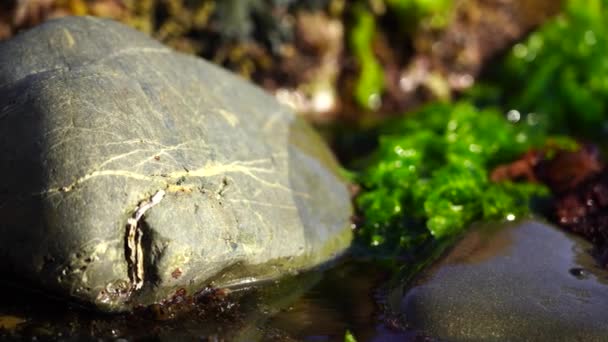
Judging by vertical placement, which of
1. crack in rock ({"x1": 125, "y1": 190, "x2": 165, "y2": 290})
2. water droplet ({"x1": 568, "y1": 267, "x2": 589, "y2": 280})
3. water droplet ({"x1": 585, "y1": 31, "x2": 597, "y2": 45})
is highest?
water droplet ({"x1": 585, "y1": 31, "x2": 597, "y2": 45})

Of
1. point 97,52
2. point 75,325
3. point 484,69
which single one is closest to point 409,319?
point 75,325

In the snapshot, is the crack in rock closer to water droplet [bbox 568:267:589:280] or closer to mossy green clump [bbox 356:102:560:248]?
mossy green clump [bbox 356:102:560:248]

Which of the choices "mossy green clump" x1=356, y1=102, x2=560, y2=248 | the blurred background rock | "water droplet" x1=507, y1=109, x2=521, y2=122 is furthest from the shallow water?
the blurred background rock

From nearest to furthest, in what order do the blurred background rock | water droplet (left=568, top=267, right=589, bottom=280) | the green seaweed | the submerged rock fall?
the submerged rock, water droplet (left=568, top=267, right=589, bottom=280), the blurred background rock, the green seaweed

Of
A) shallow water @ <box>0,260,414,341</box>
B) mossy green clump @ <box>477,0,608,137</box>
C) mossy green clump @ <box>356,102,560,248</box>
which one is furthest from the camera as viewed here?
mossy green clump @ <box>477,0,608,137</box>

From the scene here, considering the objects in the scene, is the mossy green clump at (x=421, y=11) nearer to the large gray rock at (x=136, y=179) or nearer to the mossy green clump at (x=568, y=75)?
the mossy green clump at (x=568, y=75)

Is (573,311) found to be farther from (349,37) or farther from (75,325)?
(349,37)

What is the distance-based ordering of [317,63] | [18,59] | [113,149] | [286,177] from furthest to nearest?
[317,63] < [286,177] < [18,59] < [113,149]

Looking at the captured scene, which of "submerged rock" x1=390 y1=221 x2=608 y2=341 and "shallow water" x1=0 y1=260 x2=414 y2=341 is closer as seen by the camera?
"shallow water" x1=0 y1=260 x2=414 y2=341
